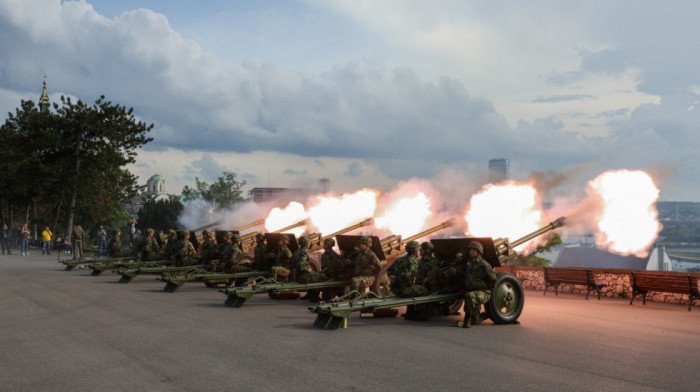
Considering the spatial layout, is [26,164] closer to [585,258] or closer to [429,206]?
[429,206]

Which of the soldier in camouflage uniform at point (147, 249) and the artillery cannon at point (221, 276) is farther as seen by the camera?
the soldier in camouflage uniform at point (147, 249)

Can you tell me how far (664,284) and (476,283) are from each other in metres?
5.69

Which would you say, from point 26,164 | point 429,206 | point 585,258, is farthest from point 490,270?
point 585,258

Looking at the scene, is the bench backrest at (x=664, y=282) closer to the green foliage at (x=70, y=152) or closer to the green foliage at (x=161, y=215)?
the green foliage at (x=70, y=152)

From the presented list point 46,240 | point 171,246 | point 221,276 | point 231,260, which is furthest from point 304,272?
point 46,240

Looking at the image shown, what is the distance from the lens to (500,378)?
7.39 m

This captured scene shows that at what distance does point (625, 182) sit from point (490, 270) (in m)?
7.66

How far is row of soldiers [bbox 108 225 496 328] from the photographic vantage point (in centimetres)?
1190

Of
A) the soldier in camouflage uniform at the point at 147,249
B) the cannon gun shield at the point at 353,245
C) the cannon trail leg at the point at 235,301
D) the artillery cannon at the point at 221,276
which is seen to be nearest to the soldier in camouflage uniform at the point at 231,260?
the artillery cannon at the point at 221,276

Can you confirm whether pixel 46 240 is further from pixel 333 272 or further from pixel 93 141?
pixel 333 272

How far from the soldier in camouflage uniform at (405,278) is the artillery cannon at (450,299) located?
0.71 ft

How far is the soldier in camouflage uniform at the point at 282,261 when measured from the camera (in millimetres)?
16500

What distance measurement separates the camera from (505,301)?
12086 millimetres

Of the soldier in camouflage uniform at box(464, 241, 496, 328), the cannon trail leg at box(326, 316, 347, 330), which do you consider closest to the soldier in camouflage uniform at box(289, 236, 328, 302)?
the cannon trail leg at box(326, 316, 347, 330)
